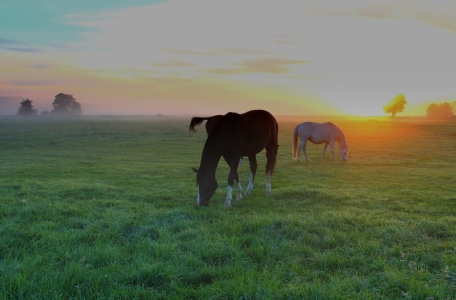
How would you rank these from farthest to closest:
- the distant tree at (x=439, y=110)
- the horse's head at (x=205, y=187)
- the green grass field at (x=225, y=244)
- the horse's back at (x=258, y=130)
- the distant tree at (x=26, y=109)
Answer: the distant tree at (x=26, y=109) < the distant tree at (x=439, y=110) < the horse's back at (x=258, y=130) < the horse's head at (x=205, y=187) < the green grass field at (x=225, y=244)

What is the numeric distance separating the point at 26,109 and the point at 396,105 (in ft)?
375

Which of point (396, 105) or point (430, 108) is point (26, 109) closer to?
point (396, 105)

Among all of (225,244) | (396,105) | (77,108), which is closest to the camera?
(225,244)

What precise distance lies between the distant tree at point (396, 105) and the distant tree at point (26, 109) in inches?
4385

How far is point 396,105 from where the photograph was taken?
75.4 m

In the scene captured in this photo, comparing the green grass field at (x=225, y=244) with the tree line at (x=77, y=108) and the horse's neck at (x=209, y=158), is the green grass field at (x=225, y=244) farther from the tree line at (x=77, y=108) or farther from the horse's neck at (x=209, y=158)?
the tree line at (x=77, y=108)

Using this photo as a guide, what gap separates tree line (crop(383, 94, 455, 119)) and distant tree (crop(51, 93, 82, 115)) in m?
113

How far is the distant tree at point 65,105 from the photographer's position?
4847 inches

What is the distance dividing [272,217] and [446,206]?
431cm

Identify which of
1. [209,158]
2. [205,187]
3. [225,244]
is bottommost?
[225,244]

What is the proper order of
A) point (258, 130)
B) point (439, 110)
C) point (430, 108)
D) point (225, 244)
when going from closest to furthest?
point (225, 244) < point (258, 130) < point (439, 110) < point (430, 108)

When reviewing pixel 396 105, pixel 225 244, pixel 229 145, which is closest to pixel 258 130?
pixel 229 145

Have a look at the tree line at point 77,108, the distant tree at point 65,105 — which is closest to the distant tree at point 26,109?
the tree line at point 77,108

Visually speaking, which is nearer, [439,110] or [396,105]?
[396,105]
